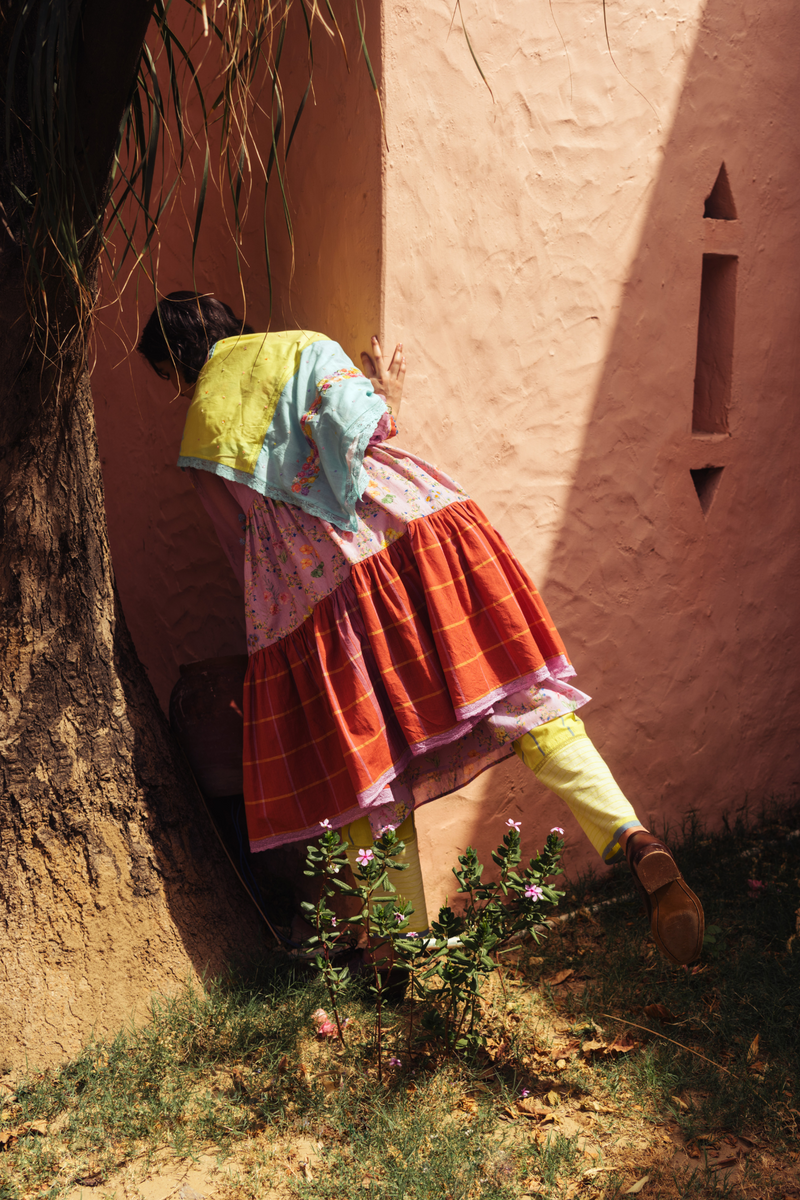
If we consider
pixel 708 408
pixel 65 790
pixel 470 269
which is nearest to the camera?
pixel 65 790

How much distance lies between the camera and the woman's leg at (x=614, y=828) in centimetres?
214

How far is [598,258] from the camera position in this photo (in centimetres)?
311

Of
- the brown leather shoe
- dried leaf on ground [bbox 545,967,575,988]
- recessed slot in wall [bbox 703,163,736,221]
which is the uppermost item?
recessed slot in wall [bbox 703,163,736,221]

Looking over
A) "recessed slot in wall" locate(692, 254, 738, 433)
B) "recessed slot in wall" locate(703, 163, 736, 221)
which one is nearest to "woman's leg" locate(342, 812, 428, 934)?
"recessed slot in wall" locate(692, 254, 738, 433)

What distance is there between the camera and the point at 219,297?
10.4ft

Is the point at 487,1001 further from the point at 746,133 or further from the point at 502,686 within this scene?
the point at 746,133

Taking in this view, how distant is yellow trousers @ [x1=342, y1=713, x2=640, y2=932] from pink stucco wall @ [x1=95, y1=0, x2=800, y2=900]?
381mm

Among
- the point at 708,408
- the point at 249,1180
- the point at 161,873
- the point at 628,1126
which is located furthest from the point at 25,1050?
the point at 708,408

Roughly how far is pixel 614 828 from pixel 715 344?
2.12m

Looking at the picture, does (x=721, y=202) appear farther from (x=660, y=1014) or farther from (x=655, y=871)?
(x=660, y=1014)

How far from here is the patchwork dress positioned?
2.42 meters

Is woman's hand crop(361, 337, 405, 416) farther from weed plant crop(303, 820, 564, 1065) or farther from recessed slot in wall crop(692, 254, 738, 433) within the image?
recessed slot in wall crop(692, 254, 738, 433)

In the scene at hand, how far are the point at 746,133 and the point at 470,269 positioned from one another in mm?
1381

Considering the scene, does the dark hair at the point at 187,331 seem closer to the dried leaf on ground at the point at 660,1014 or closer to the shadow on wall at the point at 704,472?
the shadow on wall at the point at 704,472
